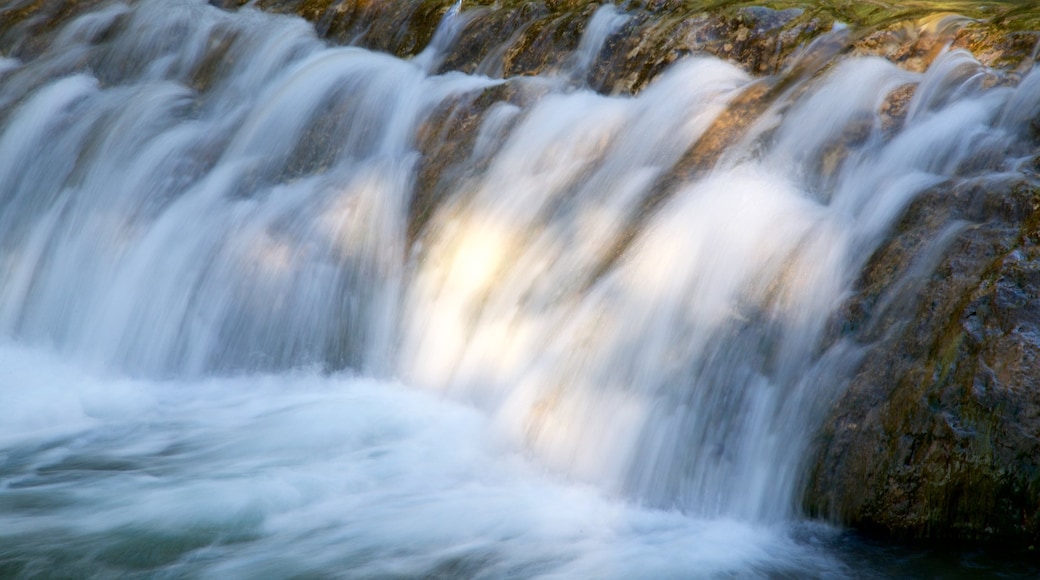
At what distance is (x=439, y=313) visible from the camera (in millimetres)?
5625

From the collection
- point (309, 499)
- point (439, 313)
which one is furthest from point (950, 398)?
point (439, 313)

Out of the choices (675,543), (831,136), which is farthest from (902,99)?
(675,543)

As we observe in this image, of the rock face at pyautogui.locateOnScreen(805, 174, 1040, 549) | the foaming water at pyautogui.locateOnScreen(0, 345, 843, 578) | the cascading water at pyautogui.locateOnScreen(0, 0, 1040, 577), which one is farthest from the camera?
the cascading water at pyautogui.locateOnScreen(0, 0, 1040, 577)

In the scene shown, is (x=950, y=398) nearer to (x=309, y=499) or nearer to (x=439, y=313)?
(x=309, y=499)

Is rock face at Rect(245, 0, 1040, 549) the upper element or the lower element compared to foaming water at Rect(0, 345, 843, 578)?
upper

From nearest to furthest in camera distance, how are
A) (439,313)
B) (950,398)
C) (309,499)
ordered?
(950,398)
(309,499)
(439,313)

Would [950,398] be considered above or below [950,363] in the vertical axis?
below

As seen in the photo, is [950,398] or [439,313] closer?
[950,398]

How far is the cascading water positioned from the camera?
4.12 metres

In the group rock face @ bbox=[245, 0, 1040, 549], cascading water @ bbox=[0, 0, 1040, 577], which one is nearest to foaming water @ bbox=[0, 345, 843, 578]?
cascading water @ bbox=[0, 0, 1040, 577]

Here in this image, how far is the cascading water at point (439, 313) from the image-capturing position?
4.12 m

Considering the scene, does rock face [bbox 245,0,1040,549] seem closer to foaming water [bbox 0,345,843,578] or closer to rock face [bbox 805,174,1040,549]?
rock face [bbox 805,174,1040,549]

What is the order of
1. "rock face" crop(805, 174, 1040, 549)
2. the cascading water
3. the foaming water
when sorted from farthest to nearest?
the cascading water < the foaming water < "rock face" crop(805, 174, 1040, 549)

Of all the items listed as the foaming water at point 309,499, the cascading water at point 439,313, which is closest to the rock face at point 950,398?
A: the cascading water at point 439,313
